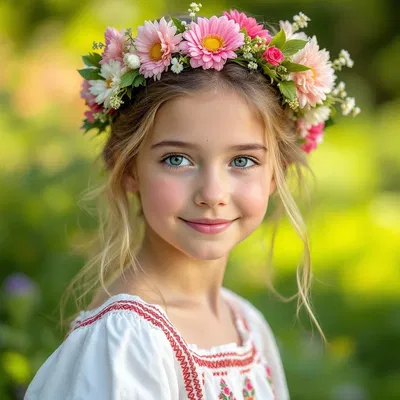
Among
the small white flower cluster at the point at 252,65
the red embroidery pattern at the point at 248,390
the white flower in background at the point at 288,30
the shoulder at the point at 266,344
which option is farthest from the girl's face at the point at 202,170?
the shoulder at the point at 266,344

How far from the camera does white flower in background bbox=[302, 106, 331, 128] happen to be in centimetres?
251

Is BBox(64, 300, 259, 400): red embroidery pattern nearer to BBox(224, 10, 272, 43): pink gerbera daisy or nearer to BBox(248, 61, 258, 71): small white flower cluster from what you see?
BBox(248, 61, 258, 71): small white flower cluster

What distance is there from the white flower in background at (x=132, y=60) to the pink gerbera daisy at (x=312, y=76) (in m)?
0.47

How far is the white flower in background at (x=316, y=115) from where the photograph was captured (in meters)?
2.51

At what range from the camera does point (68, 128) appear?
17.8 feet

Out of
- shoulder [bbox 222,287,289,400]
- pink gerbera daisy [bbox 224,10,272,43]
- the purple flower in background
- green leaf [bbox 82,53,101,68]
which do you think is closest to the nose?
pink gerbera daisy [bbox 224,10,272,43]

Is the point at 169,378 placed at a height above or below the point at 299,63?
below

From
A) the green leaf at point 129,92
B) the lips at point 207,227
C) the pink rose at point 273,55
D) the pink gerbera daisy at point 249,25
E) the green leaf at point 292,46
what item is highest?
the pink gerbera daisy at point 249,25

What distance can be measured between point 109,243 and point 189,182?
1.58ft

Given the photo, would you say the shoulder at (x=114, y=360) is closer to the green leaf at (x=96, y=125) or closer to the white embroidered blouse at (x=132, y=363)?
the white embroidered blouse at (x=132, y=363)


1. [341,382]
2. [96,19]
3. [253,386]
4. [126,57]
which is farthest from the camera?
[96,19]

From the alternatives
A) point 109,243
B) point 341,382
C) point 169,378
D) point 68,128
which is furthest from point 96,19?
point 169,378

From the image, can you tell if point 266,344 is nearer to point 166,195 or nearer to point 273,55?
point 166,195

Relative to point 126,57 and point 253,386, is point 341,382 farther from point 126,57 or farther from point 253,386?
point 126,57
